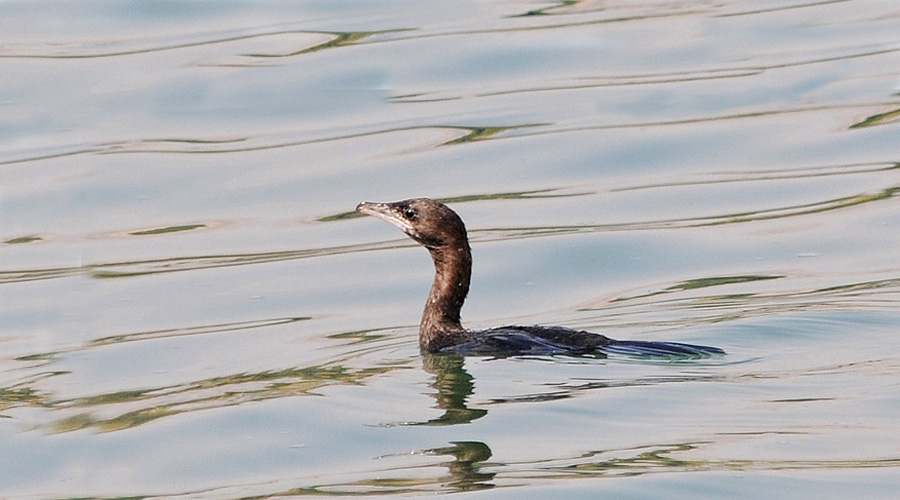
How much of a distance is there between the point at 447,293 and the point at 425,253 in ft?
7.45

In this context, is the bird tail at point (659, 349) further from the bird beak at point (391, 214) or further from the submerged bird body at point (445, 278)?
the bird beak at point (391, 214)

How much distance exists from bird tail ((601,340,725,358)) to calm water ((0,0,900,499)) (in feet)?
0.37

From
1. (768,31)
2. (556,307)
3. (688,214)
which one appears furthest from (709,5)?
(556,307)

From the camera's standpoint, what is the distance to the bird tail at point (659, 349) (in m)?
8.24

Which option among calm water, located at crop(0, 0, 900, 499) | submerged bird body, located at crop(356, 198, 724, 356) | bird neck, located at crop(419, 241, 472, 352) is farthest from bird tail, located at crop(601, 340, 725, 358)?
bird neck, located at crop(419, 241, 472, 352)

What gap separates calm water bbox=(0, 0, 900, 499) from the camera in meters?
7.08

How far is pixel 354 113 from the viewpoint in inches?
579

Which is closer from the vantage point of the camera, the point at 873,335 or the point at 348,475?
the point at 348,475

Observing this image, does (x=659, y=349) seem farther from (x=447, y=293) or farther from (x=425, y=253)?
(x=425, y=253)

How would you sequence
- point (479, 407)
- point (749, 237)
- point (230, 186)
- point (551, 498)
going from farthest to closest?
point (230, 186), point (749, 237), point (479, 407), point (551, 498)

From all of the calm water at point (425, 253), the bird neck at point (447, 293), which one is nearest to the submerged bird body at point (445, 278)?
the bird neck at point (447, 293)

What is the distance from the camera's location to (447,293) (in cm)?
927

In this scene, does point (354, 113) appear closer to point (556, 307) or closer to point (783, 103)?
point (783, 103)

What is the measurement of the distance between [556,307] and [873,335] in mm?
2048
